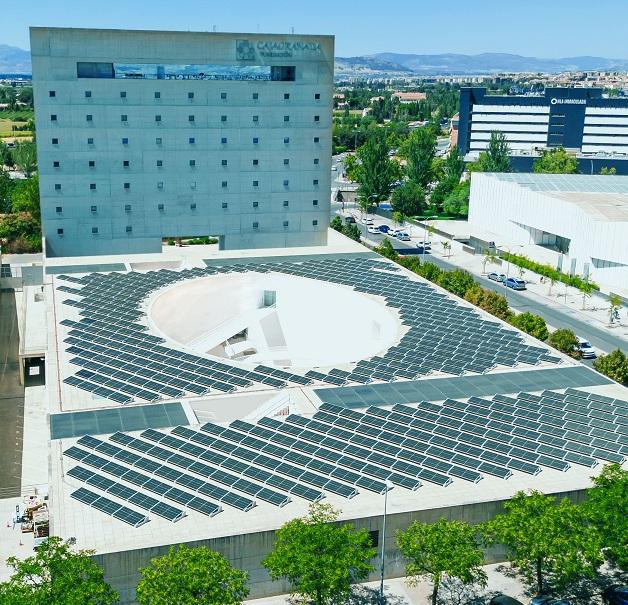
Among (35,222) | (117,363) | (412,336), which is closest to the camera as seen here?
(117,363)

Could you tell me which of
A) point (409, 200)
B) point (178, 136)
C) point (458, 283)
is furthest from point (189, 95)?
point (409, 200)

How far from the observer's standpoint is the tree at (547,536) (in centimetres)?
2356

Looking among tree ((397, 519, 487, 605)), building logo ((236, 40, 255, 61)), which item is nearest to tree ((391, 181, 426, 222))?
building logo ((236, 40, 255, 61))

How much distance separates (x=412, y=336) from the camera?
4238 cm

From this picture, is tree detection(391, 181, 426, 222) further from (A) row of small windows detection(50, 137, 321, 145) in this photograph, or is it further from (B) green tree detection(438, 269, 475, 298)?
(A) row of small windows detection(50, 137, 321, 145)

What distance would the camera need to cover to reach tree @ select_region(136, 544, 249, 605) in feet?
68.7

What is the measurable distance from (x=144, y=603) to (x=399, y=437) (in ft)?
42.4

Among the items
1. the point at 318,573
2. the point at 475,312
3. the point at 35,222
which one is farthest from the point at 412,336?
the point at 35,222

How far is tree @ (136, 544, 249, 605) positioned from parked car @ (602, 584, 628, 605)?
12614 millimetres

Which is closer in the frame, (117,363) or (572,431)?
(572,431)

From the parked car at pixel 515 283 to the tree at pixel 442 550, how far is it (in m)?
49.8

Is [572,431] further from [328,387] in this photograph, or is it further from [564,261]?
[564,261]

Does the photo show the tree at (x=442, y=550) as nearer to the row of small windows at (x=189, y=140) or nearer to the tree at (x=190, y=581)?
the tree at (x=190, y=581)

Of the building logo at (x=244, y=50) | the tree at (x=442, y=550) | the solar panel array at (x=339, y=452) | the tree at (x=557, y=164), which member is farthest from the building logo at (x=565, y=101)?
the tree at (x=442, y=550)
